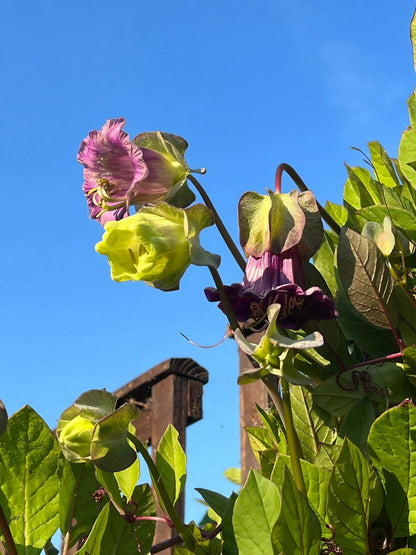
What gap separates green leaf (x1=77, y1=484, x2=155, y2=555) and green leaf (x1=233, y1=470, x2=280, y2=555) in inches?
4.7

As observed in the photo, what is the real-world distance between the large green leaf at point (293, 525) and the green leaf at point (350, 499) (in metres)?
0.03

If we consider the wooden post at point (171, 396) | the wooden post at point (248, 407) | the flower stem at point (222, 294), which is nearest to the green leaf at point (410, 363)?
the flower stem at point (222, 294)

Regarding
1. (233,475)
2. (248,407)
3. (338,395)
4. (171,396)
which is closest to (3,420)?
(338,395)

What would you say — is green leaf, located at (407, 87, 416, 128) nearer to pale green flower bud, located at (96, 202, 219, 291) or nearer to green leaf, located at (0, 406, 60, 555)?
pale green flower bud, located at (96, 202, 219, 291)

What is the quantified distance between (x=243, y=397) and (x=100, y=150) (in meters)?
1.56

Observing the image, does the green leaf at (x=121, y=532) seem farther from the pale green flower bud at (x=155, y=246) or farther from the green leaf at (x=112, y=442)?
the pale green flower bud at (x=155, y=246)

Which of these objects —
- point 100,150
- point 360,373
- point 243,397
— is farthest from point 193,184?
point 243,397

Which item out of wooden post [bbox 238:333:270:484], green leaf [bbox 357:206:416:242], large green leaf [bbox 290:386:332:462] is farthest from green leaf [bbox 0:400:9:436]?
wooden post [bbox 238:333:270:484]

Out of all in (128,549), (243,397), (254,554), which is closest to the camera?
(254,554)

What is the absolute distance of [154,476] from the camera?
0.58 m

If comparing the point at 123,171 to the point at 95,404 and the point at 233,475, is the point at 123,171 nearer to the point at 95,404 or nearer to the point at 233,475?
the point at 95,404

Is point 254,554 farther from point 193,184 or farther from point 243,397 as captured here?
point 243,397

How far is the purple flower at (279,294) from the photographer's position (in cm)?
57

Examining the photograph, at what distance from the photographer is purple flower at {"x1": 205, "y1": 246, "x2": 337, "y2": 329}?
1.86 ft
